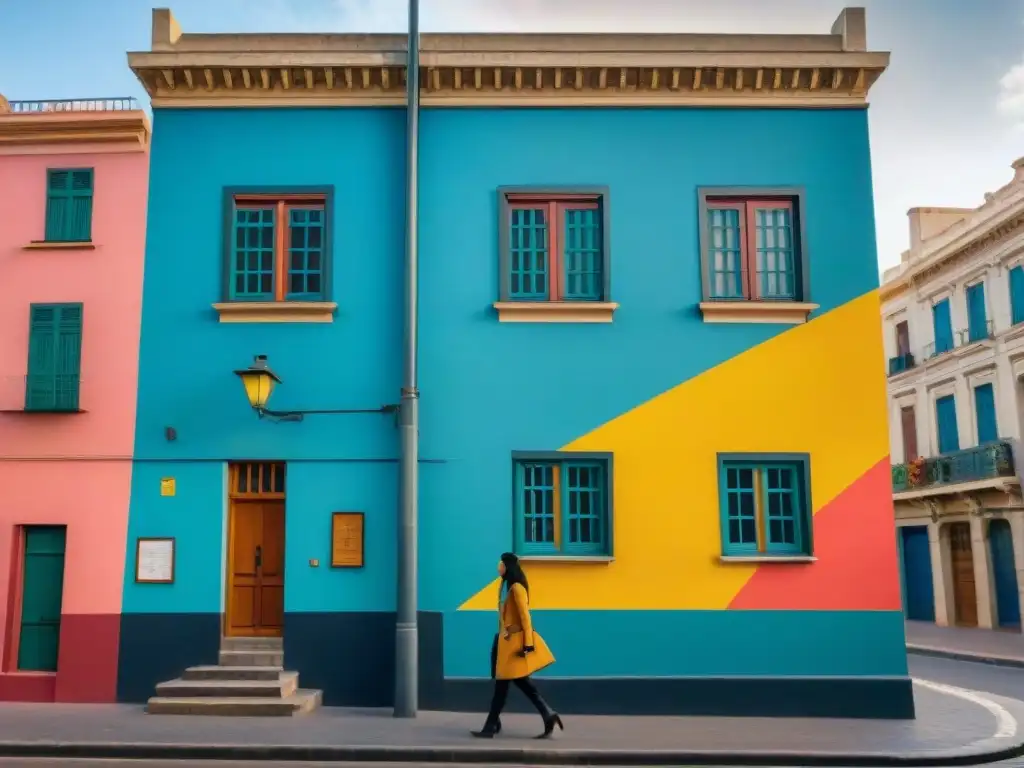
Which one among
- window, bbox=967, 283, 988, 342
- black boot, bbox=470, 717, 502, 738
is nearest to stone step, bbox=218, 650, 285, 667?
black boot, bbox=470, 717, 502, 738

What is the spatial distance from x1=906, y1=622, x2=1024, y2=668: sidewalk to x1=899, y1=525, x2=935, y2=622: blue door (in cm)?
252

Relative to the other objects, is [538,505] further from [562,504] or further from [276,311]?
[276,311]

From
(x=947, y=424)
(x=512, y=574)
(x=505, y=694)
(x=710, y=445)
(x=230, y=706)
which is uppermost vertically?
(x=947, y=424)

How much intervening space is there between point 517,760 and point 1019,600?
20.8 m

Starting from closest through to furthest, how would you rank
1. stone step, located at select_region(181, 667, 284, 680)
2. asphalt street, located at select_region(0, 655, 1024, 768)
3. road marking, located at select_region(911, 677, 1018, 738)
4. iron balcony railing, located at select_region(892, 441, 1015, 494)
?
asphalt street, located at select_region(0, 655, 1024, 768) → road marking, located at select_region(911, 677, 1018, 738) → stone step, located at select_region(181, 667, 284, 680) → iron balcony railing, located at select_region(892, 441, 1015, 494)

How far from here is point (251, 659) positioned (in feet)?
39.5

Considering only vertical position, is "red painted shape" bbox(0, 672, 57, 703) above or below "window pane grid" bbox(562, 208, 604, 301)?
below

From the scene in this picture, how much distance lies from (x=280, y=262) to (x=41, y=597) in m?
5.32

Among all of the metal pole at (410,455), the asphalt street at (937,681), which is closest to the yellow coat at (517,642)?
the asphalt street at (937,681)

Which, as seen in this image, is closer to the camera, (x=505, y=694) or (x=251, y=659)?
(x=505, y=694)

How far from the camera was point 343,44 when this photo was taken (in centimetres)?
1302

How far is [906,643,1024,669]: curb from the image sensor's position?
18750 millimetres

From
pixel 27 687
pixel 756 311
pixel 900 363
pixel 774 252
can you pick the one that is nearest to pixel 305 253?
pixel 756 311

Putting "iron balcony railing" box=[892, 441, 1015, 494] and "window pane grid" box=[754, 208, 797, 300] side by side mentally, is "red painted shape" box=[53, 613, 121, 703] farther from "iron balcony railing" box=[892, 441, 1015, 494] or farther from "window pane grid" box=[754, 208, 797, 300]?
"iron balcony railing" box=[892, 441, 1015, 494]
